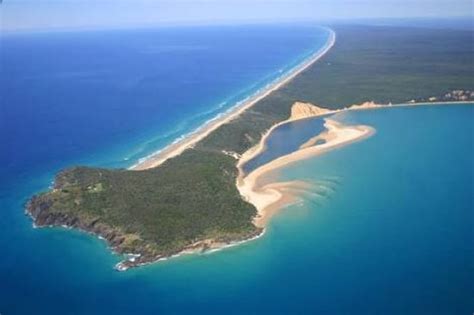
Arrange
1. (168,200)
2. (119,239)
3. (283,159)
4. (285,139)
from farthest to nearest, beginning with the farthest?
(285,139) → (283,159) → (168,200) → (119,239)

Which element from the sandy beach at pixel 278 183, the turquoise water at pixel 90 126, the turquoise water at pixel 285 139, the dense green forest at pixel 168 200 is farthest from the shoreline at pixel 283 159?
the turquoise water at pixel 90 126

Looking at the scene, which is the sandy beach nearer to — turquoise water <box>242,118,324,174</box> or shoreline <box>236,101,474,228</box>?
shoreline <box>236,101,474,228</box>

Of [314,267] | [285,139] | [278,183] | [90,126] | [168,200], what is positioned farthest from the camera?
[90,126]

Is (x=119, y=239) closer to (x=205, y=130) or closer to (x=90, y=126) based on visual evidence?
(x=205, y=130)

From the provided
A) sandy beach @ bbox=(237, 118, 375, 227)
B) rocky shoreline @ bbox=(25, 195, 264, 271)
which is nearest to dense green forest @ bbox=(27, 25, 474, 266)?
rocky shoreline @ bbox=(25, 195, 264, 271)

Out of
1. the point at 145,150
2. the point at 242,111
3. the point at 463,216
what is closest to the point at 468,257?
the point at 463,216

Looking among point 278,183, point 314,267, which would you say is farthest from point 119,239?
point 278,183

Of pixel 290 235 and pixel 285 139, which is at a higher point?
pixel 285 139
